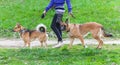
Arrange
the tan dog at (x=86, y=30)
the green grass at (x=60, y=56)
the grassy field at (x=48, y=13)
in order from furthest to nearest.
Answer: the grassy field at (x=48, y=13) < the tan dog at (x=86, y=30) < the green grass at (x=60, y=56)

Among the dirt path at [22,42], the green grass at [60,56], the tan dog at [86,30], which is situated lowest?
the dirt path at [22,42]

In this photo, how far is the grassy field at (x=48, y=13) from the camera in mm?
19109

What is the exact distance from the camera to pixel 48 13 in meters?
20.4

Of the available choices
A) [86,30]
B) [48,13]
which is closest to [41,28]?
[86,30]

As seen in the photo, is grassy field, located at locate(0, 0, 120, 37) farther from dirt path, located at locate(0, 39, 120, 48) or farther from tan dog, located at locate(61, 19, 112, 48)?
tan dog, located at locate(61, 19, 112, 48)

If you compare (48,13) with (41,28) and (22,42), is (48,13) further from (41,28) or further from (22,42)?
(41,28)

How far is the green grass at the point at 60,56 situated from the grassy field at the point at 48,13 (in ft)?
16.7

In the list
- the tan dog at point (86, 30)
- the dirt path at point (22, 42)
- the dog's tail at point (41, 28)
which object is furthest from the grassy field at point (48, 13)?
the tan dog at point (86, 30)

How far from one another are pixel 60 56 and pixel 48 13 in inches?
337

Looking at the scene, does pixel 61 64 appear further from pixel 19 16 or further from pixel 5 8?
pixel 5 8

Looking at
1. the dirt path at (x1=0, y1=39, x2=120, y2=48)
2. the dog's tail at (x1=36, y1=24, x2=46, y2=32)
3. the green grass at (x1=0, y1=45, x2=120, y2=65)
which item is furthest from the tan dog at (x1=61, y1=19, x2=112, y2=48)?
the dirt path at (x1=0, y1=39, x2=120, y2=48)

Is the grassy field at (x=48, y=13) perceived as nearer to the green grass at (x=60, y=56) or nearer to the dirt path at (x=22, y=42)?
the dirt path at (x=22, y=42)

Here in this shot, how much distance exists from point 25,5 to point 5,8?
1093 mm

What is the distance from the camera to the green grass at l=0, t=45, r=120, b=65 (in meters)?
11.2
